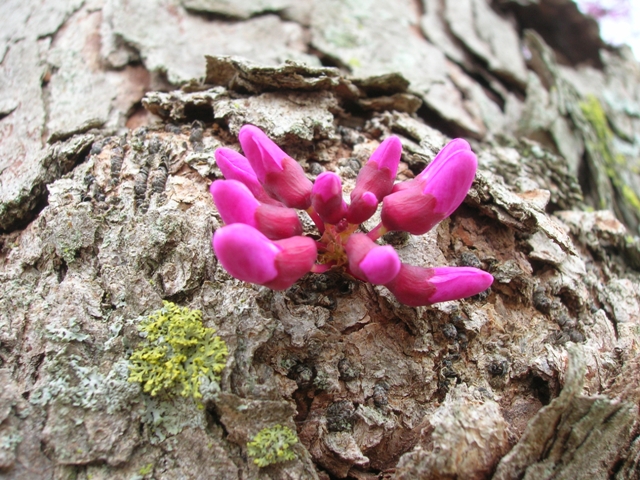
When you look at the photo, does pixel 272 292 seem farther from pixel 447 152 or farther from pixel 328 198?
pixel 447 152

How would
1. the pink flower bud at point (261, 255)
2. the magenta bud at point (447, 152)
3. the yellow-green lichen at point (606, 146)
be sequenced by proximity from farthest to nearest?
1. the yellow-green lichen at point (606, 146)
2. the magenta bud at point (447, 152)
3. the pink flower bud at point (261, 255)

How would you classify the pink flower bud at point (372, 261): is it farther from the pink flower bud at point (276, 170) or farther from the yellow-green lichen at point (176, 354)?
the yellow-green lichen at point (176, 354)

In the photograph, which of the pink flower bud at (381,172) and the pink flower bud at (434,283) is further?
the pink flower bud at (381,172)

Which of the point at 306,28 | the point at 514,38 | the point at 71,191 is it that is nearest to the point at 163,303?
the point at 71,191

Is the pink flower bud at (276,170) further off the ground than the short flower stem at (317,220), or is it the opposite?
the pink flower bud at (276,170)

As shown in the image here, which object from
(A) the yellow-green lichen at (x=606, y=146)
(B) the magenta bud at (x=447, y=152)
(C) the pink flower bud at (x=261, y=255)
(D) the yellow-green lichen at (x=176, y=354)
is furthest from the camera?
(A) the yellow-green lichen at (x=606, y=146)

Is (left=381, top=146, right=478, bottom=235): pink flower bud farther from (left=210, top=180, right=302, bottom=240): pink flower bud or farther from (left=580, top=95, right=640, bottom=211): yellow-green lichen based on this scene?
(left=580, top=95, right=640, bottom=211): yellow-green lichen

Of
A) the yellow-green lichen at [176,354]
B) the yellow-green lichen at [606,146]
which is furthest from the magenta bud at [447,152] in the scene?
the yellow-green lichen at [606,146]
